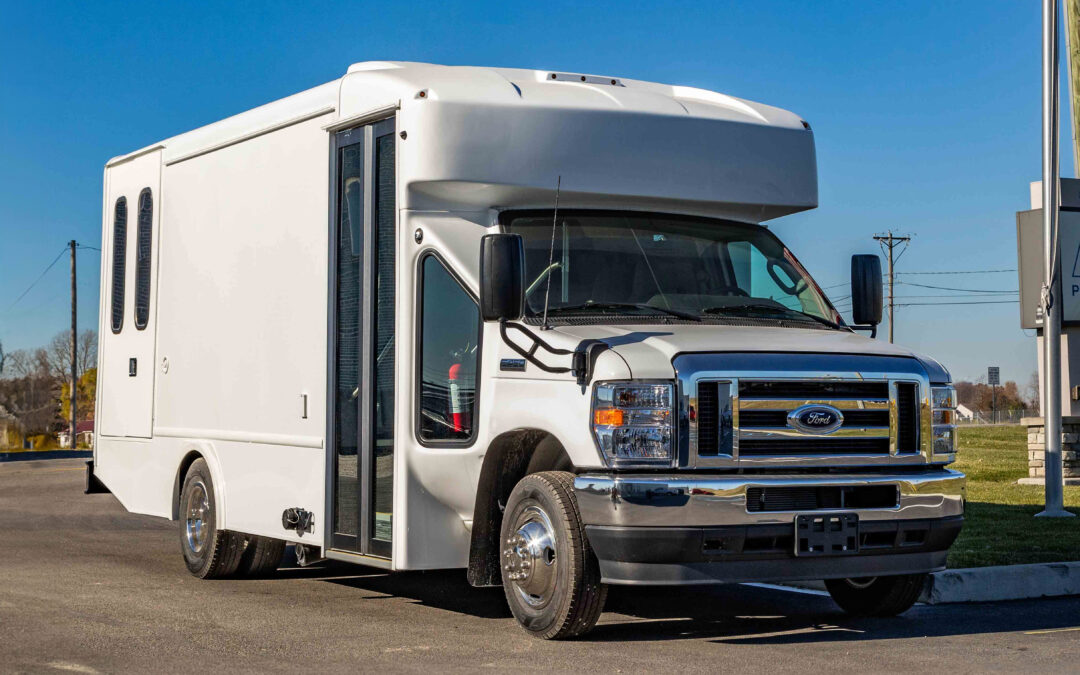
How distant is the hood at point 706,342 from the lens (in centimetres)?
747

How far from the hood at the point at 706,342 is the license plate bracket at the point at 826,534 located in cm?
87

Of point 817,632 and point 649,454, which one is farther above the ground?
point 649,454

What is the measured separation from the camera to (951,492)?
8.06 metres

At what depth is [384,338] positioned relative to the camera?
8844 millimetres

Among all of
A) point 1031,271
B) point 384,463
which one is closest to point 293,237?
point 384,463

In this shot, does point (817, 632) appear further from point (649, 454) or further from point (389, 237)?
point (389, 237)

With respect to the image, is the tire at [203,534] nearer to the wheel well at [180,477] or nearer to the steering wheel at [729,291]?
the wheel well at [180,477]

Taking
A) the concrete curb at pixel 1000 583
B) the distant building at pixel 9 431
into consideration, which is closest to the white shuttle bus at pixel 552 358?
the concrete curb at pixel 1000 583

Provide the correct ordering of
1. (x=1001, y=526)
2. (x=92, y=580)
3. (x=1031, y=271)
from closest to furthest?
1. (x=92, y=580)
2. (x=1001, y=526)
3. (x=1031, y=271)

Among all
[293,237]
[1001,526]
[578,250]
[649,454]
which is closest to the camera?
[649,454]

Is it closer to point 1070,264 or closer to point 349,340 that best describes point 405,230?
point 349,340

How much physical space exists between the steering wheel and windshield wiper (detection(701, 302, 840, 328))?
11cm

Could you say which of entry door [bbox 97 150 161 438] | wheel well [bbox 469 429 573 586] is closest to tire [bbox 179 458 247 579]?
entry door [bbox 97 150 161 438]

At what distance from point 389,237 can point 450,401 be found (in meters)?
1.07
